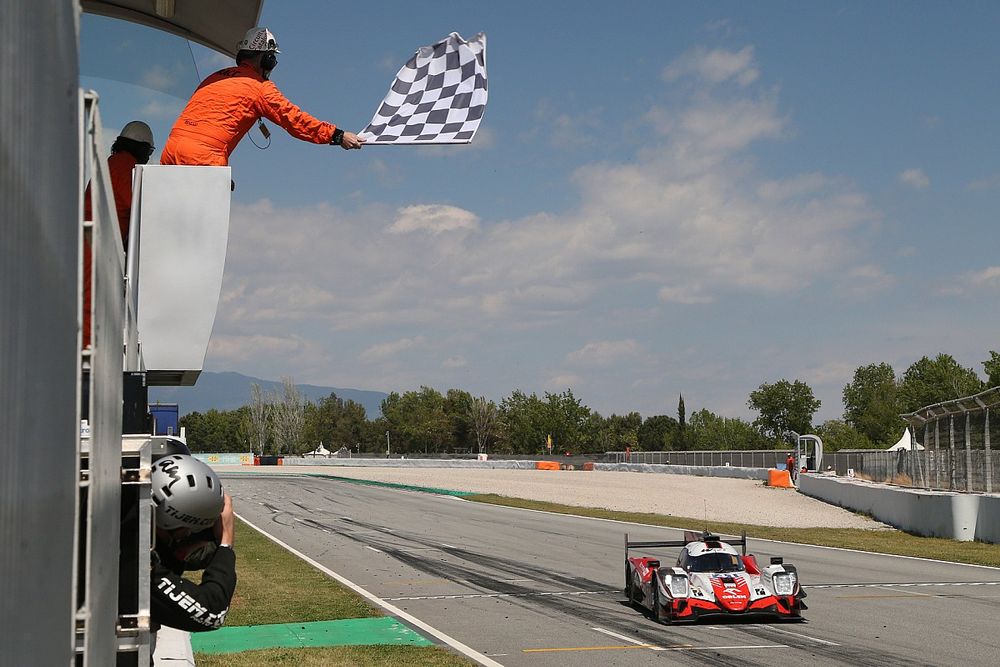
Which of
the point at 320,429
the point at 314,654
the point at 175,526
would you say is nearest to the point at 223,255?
the point at 175,526

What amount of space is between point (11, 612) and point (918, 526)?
27.4m

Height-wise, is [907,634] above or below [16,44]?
below

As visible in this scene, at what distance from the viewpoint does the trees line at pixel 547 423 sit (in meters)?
135

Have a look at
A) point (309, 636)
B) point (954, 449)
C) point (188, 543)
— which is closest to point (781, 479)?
point (954, 449)

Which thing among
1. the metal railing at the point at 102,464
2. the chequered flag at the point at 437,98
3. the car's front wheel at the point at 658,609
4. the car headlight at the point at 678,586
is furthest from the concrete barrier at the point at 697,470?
the metal railing at the point at 102,464

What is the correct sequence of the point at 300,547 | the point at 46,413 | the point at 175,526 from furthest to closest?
the point at 300,547 → the point at 175,526 → the point at 46,413

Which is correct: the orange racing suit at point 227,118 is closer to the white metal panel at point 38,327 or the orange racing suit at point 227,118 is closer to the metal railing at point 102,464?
the metal railing at point 102,464

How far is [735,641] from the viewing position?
11523mm

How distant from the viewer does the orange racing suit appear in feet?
16.1

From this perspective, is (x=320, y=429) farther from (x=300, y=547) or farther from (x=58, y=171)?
(x=58, y=171)

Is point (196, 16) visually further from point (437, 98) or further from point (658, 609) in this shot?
point (658, 609)

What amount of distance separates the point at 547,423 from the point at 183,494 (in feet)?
488

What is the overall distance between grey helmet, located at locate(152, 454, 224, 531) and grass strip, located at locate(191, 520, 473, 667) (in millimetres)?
6998

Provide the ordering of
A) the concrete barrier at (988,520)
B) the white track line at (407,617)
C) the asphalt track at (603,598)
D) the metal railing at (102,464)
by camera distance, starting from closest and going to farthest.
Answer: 1. the metal railing at (102,464)
2. the white track line at (407,617)
3. the asphalt track at (603,598)
4. the concrete barrier at (988,520)
